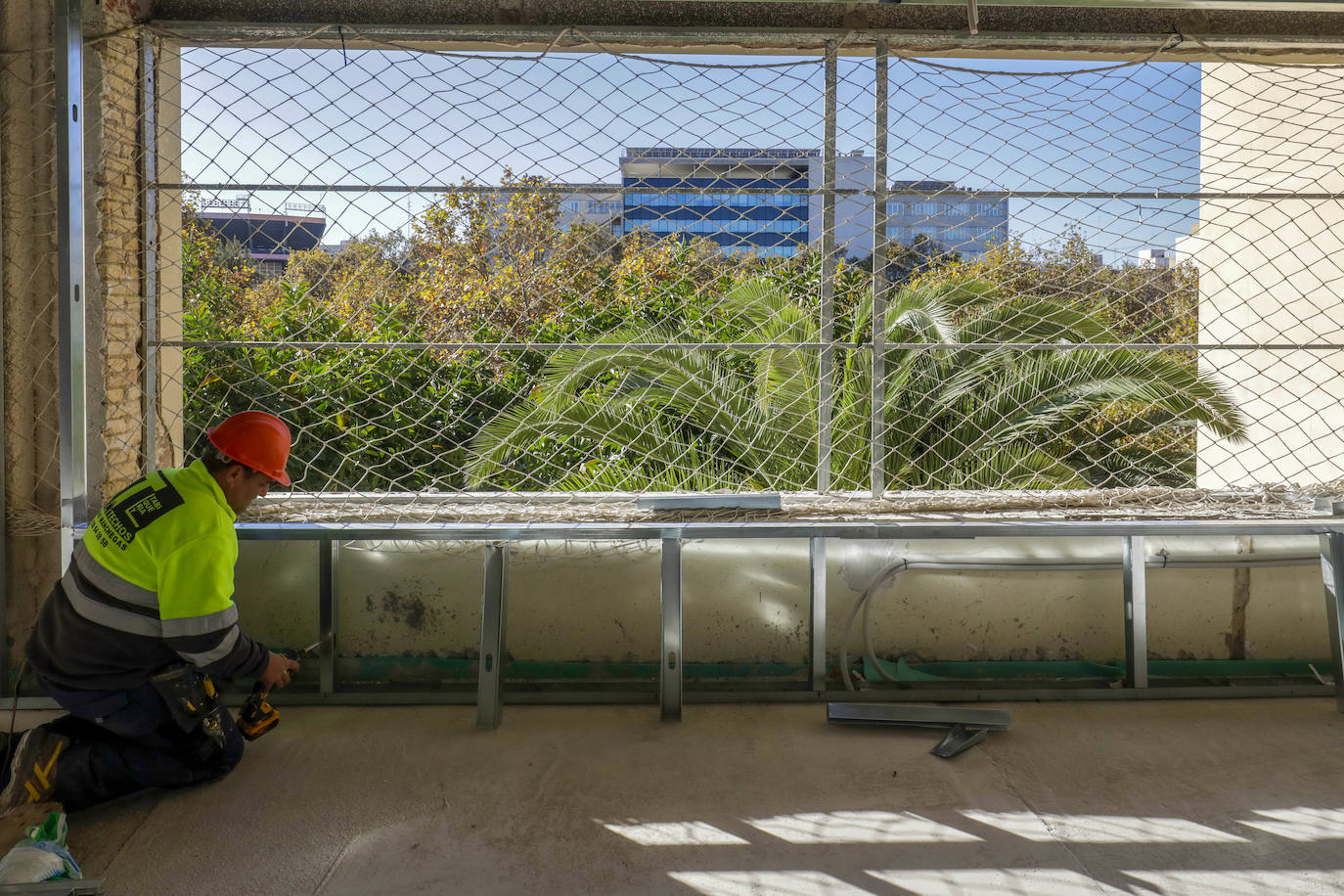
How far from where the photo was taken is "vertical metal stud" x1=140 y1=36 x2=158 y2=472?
323 cm

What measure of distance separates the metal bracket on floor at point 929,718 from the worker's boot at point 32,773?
2.10m

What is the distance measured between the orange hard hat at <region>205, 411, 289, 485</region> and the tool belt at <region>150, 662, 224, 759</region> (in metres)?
0.55

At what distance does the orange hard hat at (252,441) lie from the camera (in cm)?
251

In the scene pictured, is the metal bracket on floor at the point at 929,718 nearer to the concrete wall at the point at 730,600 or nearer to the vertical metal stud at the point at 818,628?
the vertical metal stud at the point at 818,628

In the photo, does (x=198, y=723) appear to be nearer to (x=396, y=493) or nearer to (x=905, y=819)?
(x=396, y=493)

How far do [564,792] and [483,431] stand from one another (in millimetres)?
2520

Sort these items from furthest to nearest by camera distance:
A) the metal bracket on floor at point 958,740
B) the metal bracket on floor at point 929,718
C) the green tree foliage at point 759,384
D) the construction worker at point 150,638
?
the green tree foliage at point 759,384, the metal bracket on floor at point 929,718, the metal bracket on floor at point 958,740, the construction worker at point 150,638

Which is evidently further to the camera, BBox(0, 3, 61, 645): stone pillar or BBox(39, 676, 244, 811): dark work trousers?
BBox(0, 3, 61, 645): stone pillar

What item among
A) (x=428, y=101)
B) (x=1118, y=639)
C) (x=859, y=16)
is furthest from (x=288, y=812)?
(x=859, y=16)

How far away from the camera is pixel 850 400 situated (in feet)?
14.9

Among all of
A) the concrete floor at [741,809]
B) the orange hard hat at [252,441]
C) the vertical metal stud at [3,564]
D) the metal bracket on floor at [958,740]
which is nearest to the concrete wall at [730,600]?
the concrete floor at [741,809]

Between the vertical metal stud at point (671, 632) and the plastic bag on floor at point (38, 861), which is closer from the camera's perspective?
the plastic bag on floor at point (38, 861)

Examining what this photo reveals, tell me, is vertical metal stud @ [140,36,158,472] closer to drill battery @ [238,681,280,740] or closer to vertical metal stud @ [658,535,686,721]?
drill battery @ [238,681,280,740]

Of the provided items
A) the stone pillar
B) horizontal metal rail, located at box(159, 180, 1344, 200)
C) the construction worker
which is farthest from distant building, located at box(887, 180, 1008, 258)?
the stone pillar
